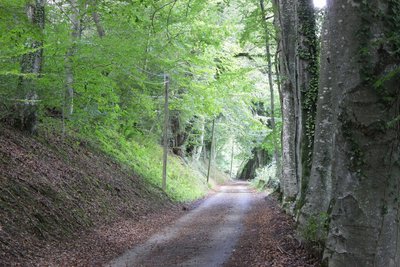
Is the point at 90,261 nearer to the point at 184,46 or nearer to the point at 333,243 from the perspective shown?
the point at 333,243

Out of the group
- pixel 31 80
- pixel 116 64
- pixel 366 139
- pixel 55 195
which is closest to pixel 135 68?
pixel 116 64

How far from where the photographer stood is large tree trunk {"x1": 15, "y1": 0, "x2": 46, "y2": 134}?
11102 mm

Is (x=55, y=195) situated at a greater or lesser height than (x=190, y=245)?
greater

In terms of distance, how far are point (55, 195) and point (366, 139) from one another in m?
8.58

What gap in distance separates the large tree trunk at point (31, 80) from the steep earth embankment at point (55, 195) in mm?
570

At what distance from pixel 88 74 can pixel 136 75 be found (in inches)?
182

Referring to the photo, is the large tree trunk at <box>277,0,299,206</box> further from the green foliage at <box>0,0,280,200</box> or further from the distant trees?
the distant trees

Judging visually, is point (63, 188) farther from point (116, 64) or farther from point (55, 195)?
point (116, 64)

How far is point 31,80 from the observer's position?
36.5 feet

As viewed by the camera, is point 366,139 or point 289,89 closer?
point 366,139

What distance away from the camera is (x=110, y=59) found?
13.5 m

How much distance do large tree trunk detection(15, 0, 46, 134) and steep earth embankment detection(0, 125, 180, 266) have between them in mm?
570

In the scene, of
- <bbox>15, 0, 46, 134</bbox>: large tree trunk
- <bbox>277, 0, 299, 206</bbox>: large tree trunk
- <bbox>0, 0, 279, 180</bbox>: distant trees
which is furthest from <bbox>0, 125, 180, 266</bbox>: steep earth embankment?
<bbox>277, 0, 299, 206</bbox>: large tree trunk

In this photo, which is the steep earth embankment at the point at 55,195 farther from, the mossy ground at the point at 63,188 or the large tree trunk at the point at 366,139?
the large tree trunk at the point at 366,139
